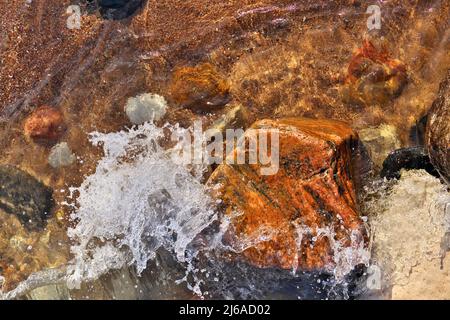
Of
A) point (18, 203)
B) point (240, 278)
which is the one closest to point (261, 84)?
point (240, 278)

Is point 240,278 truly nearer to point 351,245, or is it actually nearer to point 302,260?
point 302,260

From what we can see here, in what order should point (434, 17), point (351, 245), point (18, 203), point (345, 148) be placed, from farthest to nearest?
point (18, 203) → point (434, 17) → point (345, 148) → point (351, 245)

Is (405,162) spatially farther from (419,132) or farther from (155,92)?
(155,92)

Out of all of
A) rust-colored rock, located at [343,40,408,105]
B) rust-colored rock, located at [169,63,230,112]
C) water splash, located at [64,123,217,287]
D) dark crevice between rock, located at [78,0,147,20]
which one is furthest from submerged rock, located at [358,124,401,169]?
dark crevice between rock, located at [78,0,147,20]

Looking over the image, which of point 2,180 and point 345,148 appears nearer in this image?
point 345,148

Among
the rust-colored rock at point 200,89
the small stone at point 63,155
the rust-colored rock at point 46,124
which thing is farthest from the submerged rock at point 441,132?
the rust-colored rock at point 46,124

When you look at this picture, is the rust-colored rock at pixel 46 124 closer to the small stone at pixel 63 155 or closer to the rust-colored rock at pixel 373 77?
the small stone at pixel 63 155

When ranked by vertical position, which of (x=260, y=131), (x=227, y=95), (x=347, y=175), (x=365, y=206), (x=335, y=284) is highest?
(x=227, y=95)

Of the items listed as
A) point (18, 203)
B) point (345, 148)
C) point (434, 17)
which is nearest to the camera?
point (345, 148)
